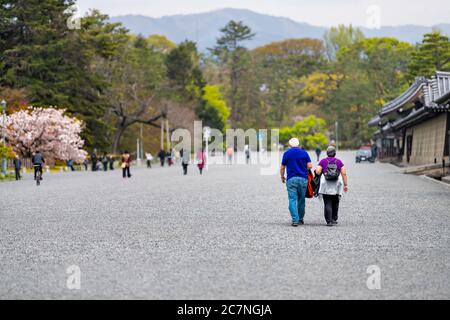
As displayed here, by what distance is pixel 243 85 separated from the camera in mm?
155875

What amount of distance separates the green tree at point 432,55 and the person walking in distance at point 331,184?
63.1 meters

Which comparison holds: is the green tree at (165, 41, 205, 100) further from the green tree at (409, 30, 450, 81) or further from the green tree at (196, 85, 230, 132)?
the green tree at (409, 30, 450, 81)

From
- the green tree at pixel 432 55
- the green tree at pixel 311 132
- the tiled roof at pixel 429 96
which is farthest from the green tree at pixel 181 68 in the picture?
the tiled roof at pixel 429 96

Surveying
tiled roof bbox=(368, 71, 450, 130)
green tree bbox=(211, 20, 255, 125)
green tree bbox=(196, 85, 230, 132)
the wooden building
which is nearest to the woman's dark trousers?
tiled roof bbox=(368, 71, 450, 130)

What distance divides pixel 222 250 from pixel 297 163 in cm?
446

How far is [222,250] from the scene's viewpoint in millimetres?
12648

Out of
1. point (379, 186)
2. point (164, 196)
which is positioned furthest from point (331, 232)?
point (379, 186)

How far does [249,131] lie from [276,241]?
135 meters

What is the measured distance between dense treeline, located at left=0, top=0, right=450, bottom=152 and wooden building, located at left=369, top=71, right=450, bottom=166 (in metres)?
13.7

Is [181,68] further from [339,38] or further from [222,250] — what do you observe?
[222,250]

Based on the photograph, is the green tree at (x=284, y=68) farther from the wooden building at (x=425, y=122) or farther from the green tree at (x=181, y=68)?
the wooden building at (x=425, y=122)

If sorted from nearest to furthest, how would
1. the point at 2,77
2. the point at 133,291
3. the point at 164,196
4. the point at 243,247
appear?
1. the point at 133,291
2. the point at 243,247
3. the point at 164,196
4. the point at 2,77

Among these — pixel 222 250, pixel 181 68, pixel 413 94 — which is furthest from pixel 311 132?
pixel 222 250

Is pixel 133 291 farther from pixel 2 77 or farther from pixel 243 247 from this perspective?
pixel 2 77
